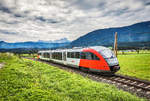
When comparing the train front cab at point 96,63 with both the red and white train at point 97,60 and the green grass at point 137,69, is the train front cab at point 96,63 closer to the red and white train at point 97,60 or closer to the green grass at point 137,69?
the red and white train at point 97,60

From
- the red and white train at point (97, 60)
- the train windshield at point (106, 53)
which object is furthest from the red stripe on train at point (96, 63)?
the train windshield at point (106, 53)

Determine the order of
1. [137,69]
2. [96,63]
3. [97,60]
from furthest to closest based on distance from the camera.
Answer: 1. [137,69]
2. [96,63]
3. [97,60]

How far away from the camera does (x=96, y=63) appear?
1230 centimetres

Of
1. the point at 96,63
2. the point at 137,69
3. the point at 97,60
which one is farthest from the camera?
the point at 137,69

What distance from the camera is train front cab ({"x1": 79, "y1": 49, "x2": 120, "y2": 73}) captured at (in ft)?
37.9

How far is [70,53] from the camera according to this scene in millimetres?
17375

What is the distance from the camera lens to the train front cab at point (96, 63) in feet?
37.9

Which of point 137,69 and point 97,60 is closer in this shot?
point 97,60

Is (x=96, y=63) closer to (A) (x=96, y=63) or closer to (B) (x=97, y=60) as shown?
(A) (x=96, y=63)

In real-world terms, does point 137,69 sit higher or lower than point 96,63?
lower

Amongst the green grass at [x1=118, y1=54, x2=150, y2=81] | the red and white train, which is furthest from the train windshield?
the green grass at [x1=118, y1=54, x2=150, y2=81]

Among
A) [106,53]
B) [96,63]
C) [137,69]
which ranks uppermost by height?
[106,53]

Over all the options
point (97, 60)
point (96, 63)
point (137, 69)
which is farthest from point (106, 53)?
point (137, 69)

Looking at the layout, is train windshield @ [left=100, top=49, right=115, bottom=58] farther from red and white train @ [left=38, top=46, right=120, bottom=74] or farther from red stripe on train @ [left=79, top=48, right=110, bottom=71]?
red stripe on train @ [left=79, top=48, right=110, bottom=71]
